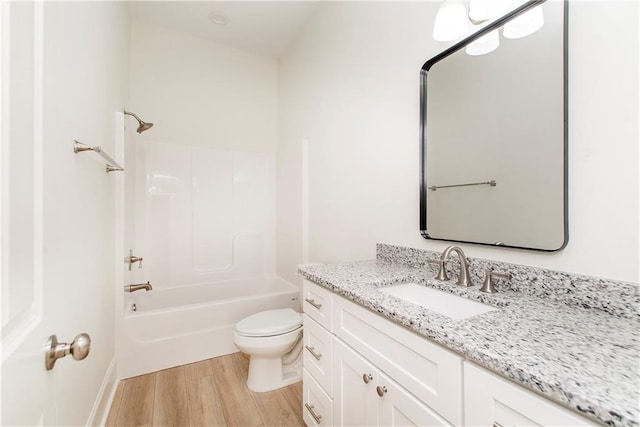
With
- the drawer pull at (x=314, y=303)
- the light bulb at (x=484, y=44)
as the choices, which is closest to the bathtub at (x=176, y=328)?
the drawer pull at (x=314, y=303)

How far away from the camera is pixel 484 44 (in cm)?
116

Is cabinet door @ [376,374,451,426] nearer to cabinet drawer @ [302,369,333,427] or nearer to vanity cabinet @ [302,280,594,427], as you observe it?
Result: vanity cabinet @ [302,280,594,427]

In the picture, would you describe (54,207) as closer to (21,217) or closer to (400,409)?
(21,217)

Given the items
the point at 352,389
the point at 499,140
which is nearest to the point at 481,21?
the point at 499,140

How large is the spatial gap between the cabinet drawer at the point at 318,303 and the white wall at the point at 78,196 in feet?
2.82

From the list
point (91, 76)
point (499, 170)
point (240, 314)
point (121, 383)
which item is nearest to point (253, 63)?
point (91, 76)

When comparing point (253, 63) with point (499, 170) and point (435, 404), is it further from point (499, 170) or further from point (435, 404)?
point (435, 404)

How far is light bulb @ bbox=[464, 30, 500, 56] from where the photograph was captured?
3.67 feet

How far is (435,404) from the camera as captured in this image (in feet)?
2.32

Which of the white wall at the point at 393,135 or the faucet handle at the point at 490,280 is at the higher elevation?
the white wall at the point at 393,135

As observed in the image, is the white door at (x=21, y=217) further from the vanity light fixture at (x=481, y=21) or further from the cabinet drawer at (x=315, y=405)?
the vanity light fixture at (x=481, y=21)

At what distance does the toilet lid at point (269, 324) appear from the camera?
171 cm

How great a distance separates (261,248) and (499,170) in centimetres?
251

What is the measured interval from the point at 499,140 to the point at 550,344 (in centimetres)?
80
